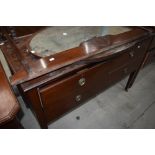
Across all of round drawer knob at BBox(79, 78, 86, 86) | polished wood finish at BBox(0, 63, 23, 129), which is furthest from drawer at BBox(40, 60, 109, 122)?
polished wood finish at BBox(0, 63, 23, 129)

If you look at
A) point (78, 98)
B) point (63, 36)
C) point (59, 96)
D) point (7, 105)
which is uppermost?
point (63, 36)

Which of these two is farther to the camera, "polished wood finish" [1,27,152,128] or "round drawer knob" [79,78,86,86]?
"round drawer knob" [79,78,86,86]

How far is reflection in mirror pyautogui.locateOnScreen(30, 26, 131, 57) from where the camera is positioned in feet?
2.52

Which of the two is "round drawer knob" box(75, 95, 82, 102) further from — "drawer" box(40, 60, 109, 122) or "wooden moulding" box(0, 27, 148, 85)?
"wooden moulding" box(0, 27, 148, 85)

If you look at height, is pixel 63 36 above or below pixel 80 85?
above

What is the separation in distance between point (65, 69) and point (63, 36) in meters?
0.34

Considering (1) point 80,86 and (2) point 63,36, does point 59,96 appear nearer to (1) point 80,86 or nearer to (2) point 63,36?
(1) point 80,86

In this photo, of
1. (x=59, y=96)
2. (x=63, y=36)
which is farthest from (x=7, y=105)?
(x=63, y=36)

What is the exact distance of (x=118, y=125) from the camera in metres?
1.23

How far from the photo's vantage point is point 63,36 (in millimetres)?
899

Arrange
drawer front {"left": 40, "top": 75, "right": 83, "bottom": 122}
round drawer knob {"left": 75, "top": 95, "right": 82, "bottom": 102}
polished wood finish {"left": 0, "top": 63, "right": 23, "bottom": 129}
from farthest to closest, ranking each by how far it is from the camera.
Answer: round drawer knob {"left": 75, "top": 95, "right": 82, "bottom": 102}
drawer front {"left": 40, "top": 75, "right": 83, "bottom": 122}
polished wood finish {"left": 0, "top": 63, "right": 23, "bottom": 129}

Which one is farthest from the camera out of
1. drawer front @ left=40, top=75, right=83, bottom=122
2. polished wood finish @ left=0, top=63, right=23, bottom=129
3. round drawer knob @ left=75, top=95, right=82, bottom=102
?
round drawer knob @ left=75, top=95, right=82, bottom=102

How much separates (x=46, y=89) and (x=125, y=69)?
693 millimetres

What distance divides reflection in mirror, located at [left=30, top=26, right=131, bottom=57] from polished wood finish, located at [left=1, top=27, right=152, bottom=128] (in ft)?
0.19
